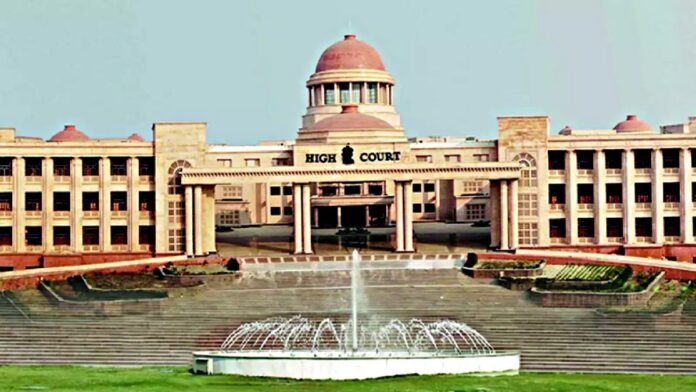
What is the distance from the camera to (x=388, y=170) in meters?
75.1

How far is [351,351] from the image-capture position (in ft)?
149

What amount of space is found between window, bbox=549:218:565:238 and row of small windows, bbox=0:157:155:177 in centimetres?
2379

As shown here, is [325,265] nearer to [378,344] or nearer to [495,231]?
[495,231]

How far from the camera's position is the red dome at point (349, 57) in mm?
100188

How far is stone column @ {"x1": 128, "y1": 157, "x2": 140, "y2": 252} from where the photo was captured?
76.6 m

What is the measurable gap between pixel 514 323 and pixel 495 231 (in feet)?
78.3

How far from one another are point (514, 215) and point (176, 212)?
19519 millimetres

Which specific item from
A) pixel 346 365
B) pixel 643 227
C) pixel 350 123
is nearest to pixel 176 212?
pixel 350 123

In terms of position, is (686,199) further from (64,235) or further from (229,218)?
(64,235)

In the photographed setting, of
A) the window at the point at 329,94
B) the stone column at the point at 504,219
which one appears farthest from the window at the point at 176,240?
the window at the point at 329,94

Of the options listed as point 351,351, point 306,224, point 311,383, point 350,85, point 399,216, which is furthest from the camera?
point 350,85

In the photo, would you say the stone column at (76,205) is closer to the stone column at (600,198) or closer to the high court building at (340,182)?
the high court building at (340,182)

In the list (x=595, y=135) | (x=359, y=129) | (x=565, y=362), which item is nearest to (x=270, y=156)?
(x=359, y=129)

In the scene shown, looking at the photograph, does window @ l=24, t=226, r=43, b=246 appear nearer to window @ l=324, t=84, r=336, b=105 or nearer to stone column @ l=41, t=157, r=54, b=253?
stone column @ l=41, t=157, r=54, b=253
